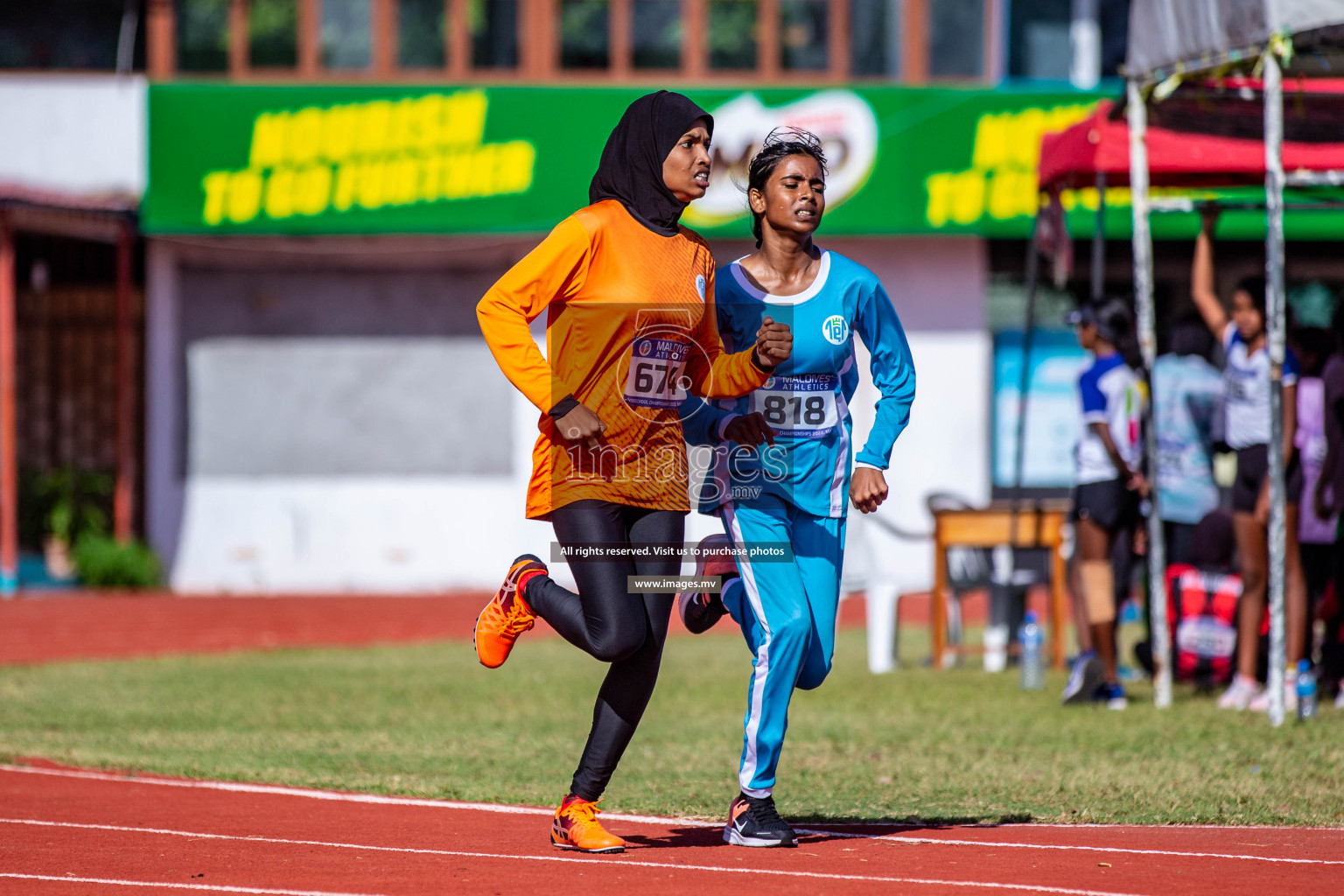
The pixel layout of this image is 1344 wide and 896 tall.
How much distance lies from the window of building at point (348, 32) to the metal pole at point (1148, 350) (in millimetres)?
10221

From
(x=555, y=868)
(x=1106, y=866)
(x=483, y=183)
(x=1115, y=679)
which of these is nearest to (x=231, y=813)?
(x=555, y=868)

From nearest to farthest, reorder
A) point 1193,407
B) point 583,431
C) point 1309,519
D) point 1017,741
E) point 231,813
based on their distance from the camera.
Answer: point 583,431 < point 231,813 < point 1017,741 < point 1309,519 < point 1193,407

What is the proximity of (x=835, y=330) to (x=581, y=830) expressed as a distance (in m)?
1.79

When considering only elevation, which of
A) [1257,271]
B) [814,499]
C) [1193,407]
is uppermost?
[1257,271]

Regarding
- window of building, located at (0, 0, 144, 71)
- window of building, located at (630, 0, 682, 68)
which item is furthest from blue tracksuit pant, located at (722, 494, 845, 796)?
window of building, located at (0, 0, 144, 71)

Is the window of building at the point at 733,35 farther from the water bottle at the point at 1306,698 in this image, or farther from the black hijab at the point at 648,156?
the black hijab at the point at 648,156

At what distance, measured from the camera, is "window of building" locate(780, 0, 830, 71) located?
58.5 feet

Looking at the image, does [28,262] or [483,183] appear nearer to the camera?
[483,183]

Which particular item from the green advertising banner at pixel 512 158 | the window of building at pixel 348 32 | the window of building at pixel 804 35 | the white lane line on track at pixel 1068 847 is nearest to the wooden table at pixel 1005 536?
the white lane line on track at pixel 1068 847

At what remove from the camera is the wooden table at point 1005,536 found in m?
10.7

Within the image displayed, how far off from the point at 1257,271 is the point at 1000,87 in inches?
128

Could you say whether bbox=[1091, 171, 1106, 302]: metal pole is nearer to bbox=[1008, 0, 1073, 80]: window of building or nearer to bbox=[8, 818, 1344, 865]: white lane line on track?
bbox=[8, 818, 1344, 865]: white lane line on track

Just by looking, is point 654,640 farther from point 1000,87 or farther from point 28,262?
point 28,262

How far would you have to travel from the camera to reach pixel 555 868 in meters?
5.23
